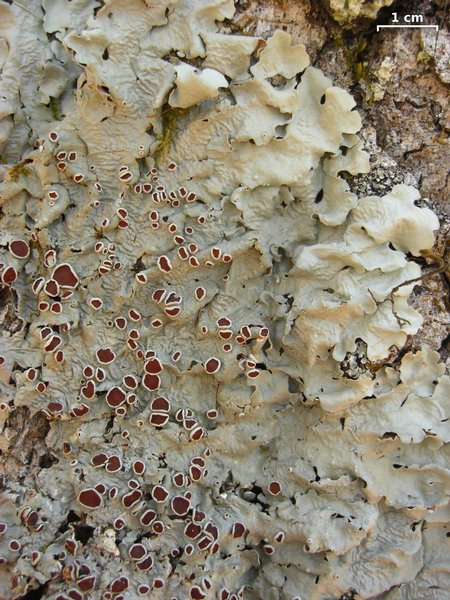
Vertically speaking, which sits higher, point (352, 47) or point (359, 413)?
point (352, 47)

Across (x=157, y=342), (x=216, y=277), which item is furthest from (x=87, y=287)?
(x=216, y=277)

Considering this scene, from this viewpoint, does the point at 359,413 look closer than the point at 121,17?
No

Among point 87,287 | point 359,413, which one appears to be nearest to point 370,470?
point 359,413

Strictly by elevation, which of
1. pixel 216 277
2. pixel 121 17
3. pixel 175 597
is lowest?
pixel 175 597

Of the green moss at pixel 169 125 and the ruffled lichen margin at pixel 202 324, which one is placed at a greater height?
the green moss at pixel 169 125

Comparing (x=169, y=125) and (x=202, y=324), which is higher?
(x=169, y=125)

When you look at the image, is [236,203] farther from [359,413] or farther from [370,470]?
[370,470]

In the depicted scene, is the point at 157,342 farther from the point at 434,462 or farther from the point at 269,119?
the point at 434,462

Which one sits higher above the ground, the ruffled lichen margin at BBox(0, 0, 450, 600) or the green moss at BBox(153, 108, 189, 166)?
the green moss at BBox(153, 108, 189, 166)
